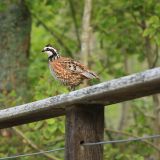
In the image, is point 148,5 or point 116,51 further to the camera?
point 116,51

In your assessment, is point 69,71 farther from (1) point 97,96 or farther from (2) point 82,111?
(1) point 97,96

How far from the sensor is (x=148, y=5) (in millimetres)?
11617

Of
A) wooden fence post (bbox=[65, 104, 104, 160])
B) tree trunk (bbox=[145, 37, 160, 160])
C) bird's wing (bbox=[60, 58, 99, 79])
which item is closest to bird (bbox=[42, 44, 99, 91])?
bird's wing (bbox=[60, 58, 99, 79])

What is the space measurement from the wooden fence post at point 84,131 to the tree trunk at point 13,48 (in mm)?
7044

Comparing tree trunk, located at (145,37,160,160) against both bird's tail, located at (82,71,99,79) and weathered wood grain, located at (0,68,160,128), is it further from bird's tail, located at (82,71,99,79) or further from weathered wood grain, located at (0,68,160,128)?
weathered wood grain, located at (0,68,160,128)

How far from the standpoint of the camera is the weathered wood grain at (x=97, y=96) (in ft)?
11.4

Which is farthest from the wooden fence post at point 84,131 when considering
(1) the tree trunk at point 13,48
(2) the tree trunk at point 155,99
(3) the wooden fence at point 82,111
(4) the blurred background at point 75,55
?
(2) the tree trunk at point 155,99

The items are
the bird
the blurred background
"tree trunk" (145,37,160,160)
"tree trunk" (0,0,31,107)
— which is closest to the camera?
the bird

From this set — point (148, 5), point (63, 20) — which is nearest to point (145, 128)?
point (148, 5)

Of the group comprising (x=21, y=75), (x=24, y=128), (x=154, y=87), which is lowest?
(x=154, y=87)

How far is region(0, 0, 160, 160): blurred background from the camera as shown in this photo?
10586 millimetres

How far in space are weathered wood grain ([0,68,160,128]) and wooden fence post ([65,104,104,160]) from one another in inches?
3.3

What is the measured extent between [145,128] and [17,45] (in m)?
2.48

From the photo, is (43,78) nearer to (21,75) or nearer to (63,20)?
(21,75)
